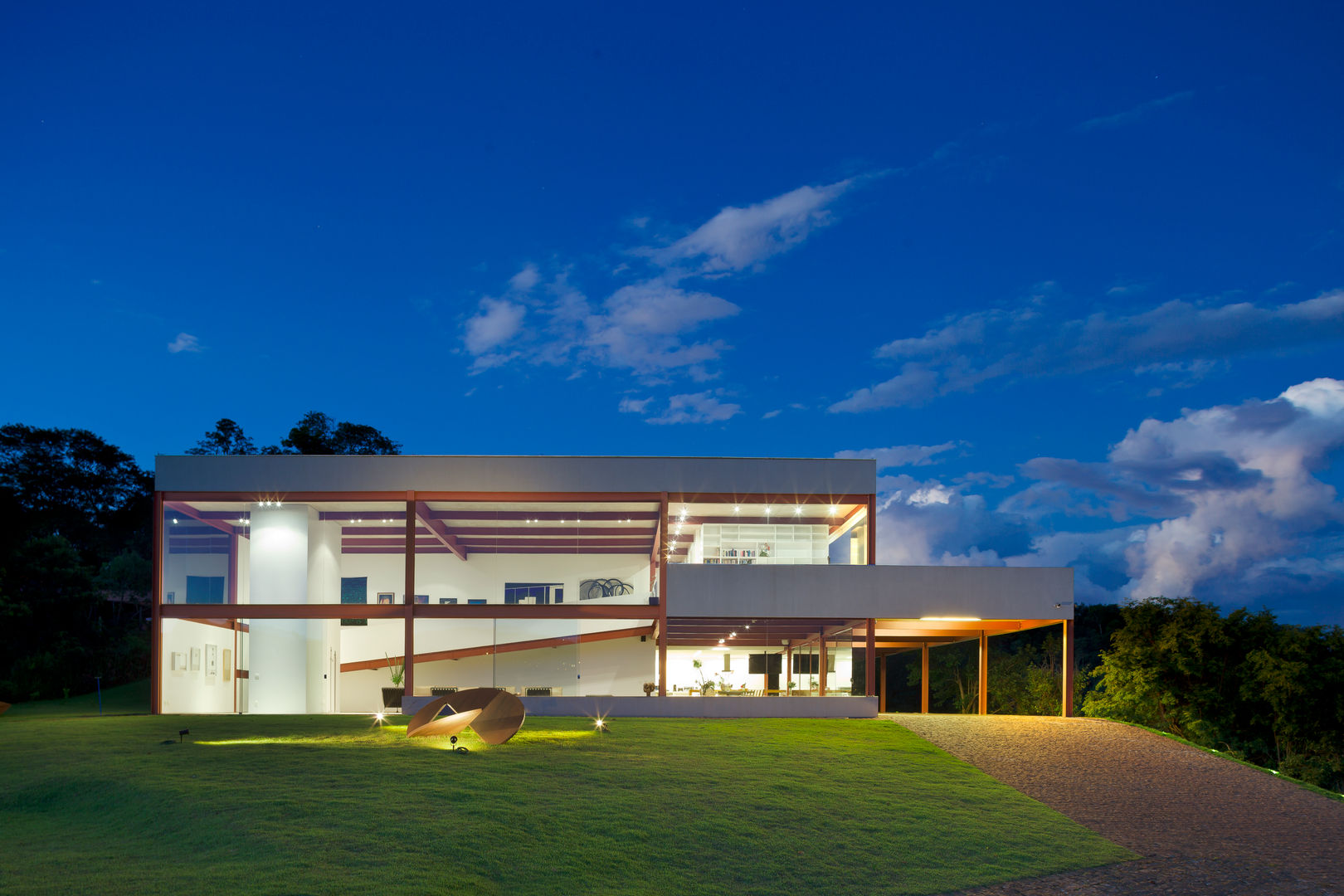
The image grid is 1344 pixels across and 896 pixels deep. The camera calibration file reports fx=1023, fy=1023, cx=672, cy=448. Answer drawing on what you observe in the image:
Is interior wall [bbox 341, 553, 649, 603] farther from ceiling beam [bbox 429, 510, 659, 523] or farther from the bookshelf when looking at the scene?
the bookshelf

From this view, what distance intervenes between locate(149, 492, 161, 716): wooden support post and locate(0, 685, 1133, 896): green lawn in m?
5.98

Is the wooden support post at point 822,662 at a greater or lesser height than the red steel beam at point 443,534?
lesser

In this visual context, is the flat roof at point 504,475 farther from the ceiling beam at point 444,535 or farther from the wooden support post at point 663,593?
the ceiling beam at point 444,535

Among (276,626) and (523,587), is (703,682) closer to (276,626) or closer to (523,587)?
(523,587)

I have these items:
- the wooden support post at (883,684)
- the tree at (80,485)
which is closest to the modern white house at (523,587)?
the wooden support post at (883,684)

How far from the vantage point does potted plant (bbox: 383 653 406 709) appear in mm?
24906

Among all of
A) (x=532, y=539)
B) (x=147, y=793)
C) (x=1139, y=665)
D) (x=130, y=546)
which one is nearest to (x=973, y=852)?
A: (x=147, y=793)

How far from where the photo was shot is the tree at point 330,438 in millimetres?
54125

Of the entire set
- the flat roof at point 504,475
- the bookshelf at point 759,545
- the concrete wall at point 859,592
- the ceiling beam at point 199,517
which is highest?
the flat roof at point 504,475

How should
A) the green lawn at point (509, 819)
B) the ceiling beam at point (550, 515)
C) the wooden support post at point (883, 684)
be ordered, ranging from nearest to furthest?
the green lawn at point (509, 819) < the ceiling beam at point (550, 515) < the wooden support post at point (883, 684)

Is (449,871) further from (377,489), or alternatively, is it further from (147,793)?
(377,489)

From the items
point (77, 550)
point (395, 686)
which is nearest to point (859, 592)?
point (395, 686)

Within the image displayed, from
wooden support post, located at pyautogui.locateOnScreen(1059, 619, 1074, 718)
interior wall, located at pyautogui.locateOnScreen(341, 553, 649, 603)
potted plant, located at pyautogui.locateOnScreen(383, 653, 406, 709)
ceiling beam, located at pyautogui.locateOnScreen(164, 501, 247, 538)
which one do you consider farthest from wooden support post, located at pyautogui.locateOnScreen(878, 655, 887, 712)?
ceiling beam, located at pyautogui.locateOnScreen(164, 501, 247, 538)

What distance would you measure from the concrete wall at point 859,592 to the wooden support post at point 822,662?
0.98 meters
